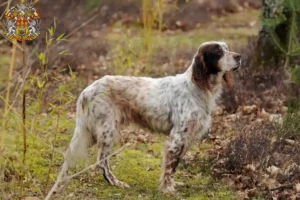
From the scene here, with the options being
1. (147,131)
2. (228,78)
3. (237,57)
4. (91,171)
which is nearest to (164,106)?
(147,131)

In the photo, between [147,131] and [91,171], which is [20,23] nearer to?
[147,131]

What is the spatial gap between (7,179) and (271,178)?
95.6 inches

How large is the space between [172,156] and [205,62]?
0.93 m

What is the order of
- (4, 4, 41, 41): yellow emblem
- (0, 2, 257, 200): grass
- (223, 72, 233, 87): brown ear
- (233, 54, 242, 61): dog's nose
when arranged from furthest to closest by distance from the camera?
(223, 72, 233, 87): brown ear < (233, 54, 242, 61): dog's nose < (0, 2, 257, 200): grass < (4, 4, 41, 41): yellow emblem

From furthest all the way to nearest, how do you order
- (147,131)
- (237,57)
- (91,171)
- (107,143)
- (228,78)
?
1. (91,171)
2. (147,131)
3. (228,78)
4. (107,143)
5. (237,57)

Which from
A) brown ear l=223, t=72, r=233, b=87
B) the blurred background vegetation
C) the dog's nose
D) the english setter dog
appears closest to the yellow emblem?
the blurred background vegetation

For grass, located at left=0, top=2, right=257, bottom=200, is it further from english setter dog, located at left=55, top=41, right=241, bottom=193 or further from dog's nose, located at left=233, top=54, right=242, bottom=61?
dog's nose, located at left=233, top=54, right=242, bottom=61

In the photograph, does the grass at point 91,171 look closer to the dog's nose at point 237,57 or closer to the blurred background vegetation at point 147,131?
the blurred background vegetation at point 147,131

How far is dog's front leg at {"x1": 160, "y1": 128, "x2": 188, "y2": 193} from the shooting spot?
5.82m

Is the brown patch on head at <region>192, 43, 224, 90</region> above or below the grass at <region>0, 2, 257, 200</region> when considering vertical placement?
above

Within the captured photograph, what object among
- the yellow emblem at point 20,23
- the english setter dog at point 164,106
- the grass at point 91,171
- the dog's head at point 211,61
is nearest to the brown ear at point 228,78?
the english setter dog at point 164,106

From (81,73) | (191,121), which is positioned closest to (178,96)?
(191,121)

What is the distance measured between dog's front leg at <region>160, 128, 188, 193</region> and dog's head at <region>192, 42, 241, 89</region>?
525mm

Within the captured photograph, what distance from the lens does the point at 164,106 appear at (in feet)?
19.5
